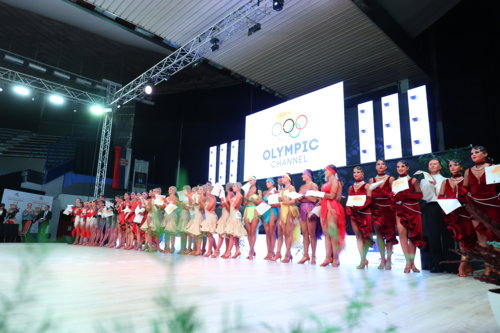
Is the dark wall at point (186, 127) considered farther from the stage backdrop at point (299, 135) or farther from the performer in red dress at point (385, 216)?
the performer in red dress at point (385, 216)

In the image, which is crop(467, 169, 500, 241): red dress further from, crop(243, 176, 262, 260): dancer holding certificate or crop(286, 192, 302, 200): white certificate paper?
crop(243, 176, 262, 260): dancer holding certificate

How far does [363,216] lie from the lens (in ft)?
14.0

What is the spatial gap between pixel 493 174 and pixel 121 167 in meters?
13.0

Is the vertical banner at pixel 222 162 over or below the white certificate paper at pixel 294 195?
over

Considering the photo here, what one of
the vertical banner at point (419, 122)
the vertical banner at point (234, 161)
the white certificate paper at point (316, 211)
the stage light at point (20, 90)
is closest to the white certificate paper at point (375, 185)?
the white certificate paper at point (316, 211)

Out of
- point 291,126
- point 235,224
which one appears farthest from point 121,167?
point 235,224

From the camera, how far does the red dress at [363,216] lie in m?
4.21

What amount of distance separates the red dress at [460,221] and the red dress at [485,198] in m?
0.11

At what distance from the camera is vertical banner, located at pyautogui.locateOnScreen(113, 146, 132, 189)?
1355 cm

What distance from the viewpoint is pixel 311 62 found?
10297 millimetres

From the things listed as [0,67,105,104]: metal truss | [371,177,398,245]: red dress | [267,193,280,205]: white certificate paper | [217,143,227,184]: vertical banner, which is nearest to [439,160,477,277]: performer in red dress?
[371,177,398,245]: red dress

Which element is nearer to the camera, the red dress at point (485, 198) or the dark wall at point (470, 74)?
the red dress at point (485, 198)

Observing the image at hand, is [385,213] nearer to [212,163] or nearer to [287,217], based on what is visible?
[287,217]

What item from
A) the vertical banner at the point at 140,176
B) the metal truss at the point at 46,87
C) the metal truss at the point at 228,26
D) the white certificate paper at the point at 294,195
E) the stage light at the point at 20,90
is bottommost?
the white certificate paper at the point at 294,195
